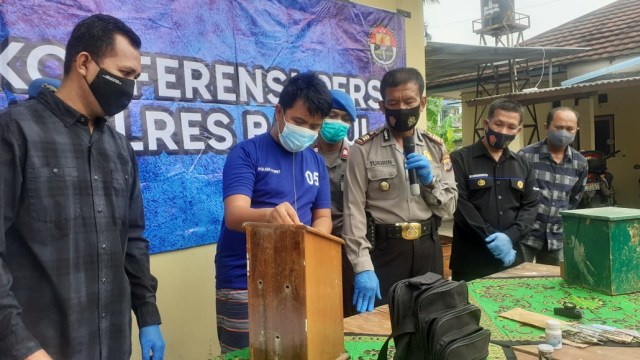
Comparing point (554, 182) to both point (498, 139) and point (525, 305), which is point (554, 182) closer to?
point (498, 139)

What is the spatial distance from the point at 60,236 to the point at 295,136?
91 centimetres

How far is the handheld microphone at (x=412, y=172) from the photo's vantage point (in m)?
2.18

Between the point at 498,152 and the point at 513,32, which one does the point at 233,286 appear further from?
the point at 513,32

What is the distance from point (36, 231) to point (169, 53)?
1.82 m

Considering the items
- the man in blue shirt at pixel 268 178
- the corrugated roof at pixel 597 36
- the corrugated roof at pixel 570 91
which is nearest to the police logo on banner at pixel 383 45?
the man in blue shirt at pixel 268 178

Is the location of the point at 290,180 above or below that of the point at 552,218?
above

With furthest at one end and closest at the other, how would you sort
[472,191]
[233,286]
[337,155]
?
[472,191] → [337,155] → [233,286]

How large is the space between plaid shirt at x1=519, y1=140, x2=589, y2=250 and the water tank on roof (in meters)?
12.3

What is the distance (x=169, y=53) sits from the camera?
2.86m

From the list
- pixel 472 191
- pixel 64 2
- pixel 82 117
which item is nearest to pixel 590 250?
pixel 472 191

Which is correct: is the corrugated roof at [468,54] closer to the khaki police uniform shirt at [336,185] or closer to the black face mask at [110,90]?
the khaki police uniform shirt at [336,185]

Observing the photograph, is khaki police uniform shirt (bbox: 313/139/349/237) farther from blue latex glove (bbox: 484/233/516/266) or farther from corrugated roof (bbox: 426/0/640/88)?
corrugated roof (bbox: 426/0/640/88)

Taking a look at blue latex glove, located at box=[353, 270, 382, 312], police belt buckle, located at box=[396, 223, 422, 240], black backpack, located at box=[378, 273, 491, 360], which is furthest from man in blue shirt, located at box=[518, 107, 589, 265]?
black backpack, located at box=[378, 273, 491, 360]

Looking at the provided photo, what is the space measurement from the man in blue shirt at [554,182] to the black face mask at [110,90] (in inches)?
101
